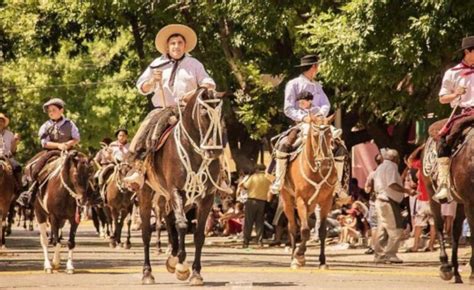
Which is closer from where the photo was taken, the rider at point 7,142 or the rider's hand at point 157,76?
the rider's hand at point 157,76

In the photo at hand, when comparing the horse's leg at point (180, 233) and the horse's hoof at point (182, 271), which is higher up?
the horse's leg at point (180, 233)

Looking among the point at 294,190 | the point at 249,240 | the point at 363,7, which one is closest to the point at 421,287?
the point at 294,190

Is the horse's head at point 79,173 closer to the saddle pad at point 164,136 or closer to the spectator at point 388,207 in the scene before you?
the saddle pad at point 164,136

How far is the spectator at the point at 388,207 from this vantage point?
94.1 ft

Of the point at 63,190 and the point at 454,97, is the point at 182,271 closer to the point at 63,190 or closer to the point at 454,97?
the point at 454,97

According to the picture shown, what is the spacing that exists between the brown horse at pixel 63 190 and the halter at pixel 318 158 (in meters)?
3.40

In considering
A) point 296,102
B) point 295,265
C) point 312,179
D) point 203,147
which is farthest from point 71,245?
point 203,147

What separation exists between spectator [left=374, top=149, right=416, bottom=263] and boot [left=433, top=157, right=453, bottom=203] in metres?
7.35

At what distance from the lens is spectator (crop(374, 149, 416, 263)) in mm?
28688

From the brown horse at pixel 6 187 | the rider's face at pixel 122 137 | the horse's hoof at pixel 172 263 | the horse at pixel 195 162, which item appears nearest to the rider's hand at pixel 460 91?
the horse at pixel 195 162

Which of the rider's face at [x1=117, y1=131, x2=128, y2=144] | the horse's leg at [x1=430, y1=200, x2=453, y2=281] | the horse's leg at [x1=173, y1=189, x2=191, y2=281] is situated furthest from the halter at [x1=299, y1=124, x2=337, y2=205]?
the rider's face at [x1=117, y1=131, x2=128, y2=144]

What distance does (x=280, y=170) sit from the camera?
25609 mm

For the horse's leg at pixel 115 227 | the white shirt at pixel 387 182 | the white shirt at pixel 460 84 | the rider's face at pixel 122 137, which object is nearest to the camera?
the white shirt at pixel 460 84

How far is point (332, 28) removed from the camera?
90.4 feet
